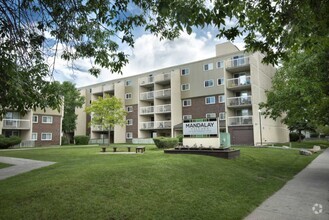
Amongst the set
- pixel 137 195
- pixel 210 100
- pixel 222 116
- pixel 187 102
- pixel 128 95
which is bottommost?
pixel 137 195

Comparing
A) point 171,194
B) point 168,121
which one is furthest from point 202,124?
point 168,121

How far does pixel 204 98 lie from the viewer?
37.6 meters

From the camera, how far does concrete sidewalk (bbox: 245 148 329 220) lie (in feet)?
20.9

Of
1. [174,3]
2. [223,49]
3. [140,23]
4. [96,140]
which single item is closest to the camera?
[174,3]

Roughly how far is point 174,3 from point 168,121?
1402 inches

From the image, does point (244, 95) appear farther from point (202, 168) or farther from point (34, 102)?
point (34, 102)

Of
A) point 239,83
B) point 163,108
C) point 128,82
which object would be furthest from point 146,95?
point 239,83

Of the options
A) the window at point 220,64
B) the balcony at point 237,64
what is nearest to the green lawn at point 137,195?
the balcony at point 237,64

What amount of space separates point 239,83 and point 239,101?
2.38 m

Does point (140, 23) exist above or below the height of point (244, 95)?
below

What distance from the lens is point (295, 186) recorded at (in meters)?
10.1

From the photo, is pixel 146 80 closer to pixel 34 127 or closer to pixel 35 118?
pixel 35 118

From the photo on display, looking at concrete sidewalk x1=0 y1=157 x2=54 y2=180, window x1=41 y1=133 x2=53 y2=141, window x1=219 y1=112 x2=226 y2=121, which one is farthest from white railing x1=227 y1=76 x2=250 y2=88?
window x1=41 y1=133 x2=53 y2=141

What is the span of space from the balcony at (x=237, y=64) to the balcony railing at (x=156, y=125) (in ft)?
39.6
